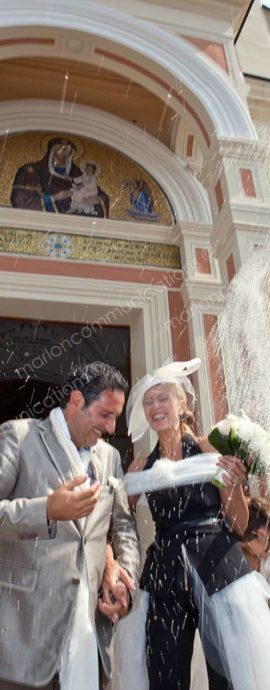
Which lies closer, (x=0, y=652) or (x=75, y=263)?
(x=0, y=652)

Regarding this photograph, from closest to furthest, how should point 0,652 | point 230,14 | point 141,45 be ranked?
point 0,652, point 141,45, point 230,14

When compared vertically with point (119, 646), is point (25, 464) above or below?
above

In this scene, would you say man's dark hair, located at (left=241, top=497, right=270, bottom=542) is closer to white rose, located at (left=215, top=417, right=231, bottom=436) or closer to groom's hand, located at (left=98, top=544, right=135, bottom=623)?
white rose, located at (left=215, top=417, right=231, bottom=436)

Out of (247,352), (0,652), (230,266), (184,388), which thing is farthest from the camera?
(230,266)

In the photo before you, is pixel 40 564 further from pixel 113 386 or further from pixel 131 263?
pixel 131 263

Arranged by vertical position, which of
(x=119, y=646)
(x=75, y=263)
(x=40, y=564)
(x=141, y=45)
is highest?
(x=141, y=45)

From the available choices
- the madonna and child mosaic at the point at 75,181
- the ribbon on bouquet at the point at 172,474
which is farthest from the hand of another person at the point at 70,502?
the madonna and child mosaic at the point at 75,181

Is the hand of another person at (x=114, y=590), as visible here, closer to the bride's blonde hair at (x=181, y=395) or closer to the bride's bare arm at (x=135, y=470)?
the bride's bare arm at (x=135, y=470)

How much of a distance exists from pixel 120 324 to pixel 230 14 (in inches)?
120

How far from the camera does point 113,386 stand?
6.78 feet

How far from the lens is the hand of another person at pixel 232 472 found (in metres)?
2.16

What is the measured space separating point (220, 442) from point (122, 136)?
4.99m

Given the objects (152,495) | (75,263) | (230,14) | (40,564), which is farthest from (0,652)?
(230,14)

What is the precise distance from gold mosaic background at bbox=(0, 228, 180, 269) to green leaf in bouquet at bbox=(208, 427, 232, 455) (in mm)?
3648
